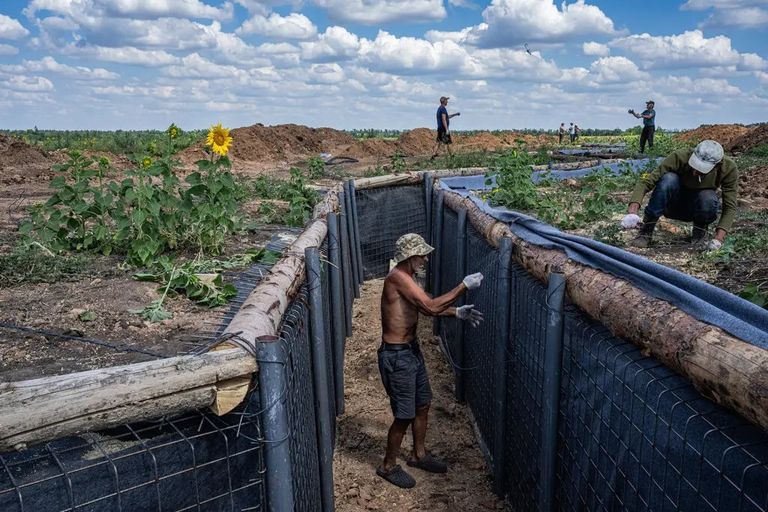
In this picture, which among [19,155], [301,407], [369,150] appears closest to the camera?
[301,407]

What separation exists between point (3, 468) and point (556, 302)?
81.0 inches

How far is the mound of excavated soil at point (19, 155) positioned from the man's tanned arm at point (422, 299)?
19723mm

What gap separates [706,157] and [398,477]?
4447 mm

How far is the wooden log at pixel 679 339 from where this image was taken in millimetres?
1496

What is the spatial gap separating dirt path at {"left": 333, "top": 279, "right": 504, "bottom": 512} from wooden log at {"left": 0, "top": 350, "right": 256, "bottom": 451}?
266 centimetres

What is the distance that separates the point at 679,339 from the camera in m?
1.81

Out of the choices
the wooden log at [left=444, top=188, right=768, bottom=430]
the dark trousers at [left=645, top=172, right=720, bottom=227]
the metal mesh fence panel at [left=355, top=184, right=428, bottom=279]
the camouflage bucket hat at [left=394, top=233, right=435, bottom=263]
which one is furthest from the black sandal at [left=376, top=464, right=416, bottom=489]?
the metal mesh fence panel at [left=355, top=184, right=428, bottom=279]

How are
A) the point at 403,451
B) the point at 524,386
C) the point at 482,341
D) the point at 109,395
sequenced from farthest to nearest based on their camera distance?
the point at 403,451
the point at 482,341
the point at 524,386
the point at 109,395

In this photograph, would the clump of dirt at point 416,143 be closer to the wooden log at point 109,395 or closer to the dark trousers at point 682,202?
the dark trousers at point 682,202

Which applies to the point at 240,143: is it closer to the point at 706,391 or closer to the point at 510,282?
the point at 510,282

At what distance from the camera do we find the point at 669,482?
6.13 feet

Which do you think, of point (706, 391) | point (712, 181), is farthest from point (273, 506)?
point (712, 181)

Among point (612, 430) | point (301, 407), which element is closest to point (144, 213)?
point (301, 407)

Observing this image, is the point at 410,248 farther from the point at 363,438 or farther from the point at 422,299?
the point at 363,438
